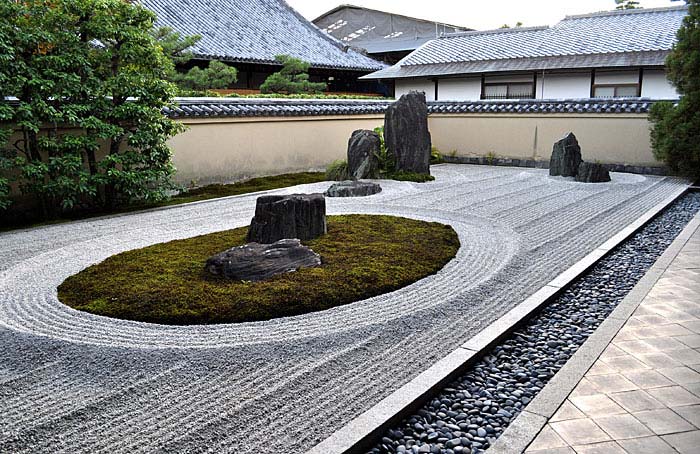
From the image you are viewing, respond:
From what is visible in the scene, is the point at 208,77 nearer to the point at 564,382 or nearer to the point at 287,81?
the point at 287,81

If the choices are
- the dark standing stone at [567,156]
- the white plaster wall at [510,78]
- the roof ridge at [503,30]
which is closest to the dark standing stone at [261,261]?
the dark standing stone at [567,156]

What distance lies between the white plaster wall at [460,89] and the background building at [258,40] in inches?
162

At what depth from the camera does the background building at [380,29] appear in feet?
106

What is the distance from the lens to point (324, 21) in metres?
41.8

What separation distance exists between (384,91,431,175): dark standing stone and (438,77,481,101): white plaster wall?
30.3ft

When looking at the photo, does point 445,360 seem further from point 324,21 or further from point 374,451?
point 324,21

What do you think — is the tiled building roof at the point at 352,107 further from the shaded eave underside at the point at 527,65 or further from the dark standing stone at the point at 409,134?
the shaded eave underside at the point at 527,65

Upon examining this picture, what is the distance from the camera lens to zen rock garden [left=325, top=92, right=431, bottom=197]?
40.7ft

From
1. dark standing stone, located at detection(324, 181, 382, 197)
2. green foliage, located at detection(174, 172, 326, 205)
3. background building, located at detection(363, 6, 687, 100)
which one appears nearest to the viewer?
dark standing stone, located at detection(324, 181, 382, 197)

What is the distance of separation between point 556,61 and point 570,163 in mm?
8308

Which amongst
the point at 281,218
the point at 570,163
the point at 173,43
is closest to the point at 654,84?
the point at 570,163

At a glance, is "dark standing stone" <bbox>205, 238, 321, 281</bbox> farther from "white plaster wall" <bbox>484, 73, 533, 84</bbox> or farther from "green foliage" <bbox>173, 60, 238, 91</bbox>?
"white plaster wall" <bbox>484, 73, 533, 84</bbox>

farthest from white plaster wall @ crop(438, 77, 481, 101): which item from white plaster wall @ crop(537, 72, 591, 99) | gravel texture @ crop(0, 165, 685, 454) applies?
gravel texture @ crop(0, 165, 685, 454)

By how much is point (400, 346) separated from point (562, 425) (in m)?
1.25
